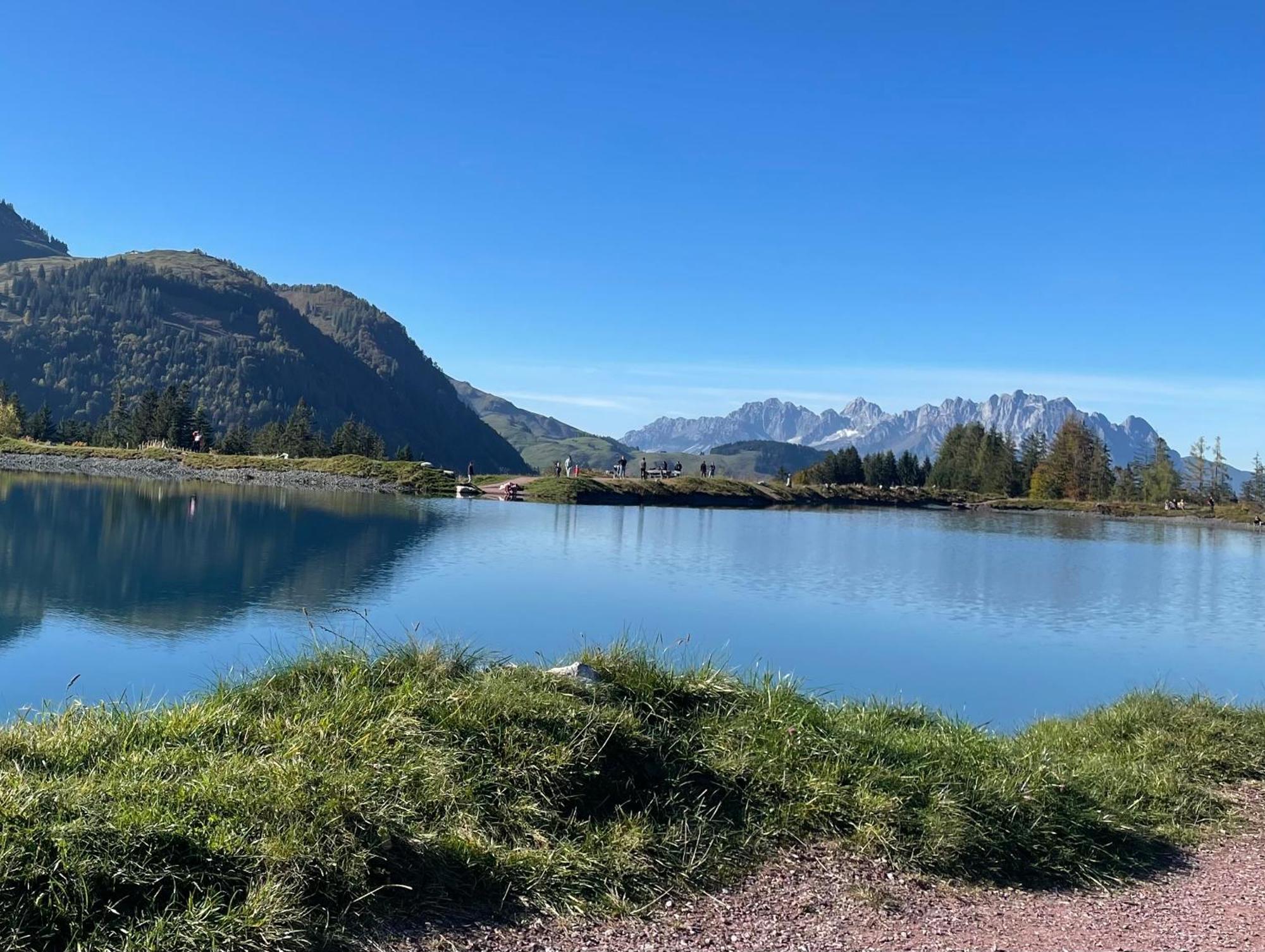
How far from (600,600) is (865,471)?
117 metres

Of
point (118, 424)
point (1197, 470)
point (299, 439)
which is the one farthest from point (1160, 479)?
point (118, 424)

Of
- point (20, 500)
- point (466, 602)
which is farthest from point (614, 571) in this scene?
point (20, 500)

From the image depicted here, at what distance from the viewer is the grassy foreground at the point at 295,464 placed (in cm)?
7750

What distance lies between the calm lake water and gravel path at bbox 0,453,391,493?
808 inches

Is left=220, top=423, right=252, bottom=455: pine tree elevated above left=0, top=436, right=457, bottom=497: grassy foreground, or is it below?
above

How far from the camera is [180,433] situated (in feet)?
317

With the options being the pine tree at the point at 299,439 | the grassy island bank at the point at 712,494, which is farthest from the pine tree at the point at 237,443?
the grassy island bank at the point at 712,494

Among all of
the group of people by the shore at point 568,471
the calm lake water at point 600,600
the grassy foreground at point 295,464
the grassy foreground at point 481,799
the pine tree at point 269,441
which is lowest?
the calm lake water at point 600,600

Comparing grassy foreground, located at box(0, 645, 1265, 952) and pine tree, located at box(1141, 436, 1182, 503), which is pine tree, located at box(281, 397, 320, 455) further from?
pine tree, located at box(1141, 436, 1182, 503)

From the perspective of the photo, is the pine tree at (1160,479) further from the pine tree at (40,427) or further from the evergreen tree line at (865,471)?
the pine tree at (40,427)

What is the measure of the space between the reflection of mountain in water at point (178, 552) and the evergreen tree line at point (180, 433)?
38.1 metres

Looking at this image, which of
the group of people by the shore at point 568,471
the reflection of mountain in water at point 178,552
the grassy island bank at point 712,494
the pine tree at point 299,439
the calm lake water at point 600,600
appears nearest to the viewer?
the calm lake water at point 600,600

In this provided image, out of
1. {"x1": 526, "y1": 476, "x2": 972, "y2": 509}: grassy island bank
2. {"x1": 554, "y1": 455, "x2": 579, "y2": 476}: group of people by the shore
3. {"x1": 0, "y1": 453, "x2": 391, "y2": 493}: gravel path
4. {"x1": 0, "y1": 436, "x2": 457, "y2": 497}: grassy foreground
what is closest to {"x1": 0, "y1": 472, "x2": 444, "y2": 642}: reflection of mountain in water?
{"x1": 0, "y1": 453, "x2": 391, "y2": 493}: gravel path

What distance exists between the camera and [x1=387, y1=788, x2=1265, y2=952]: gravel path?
233 inches
